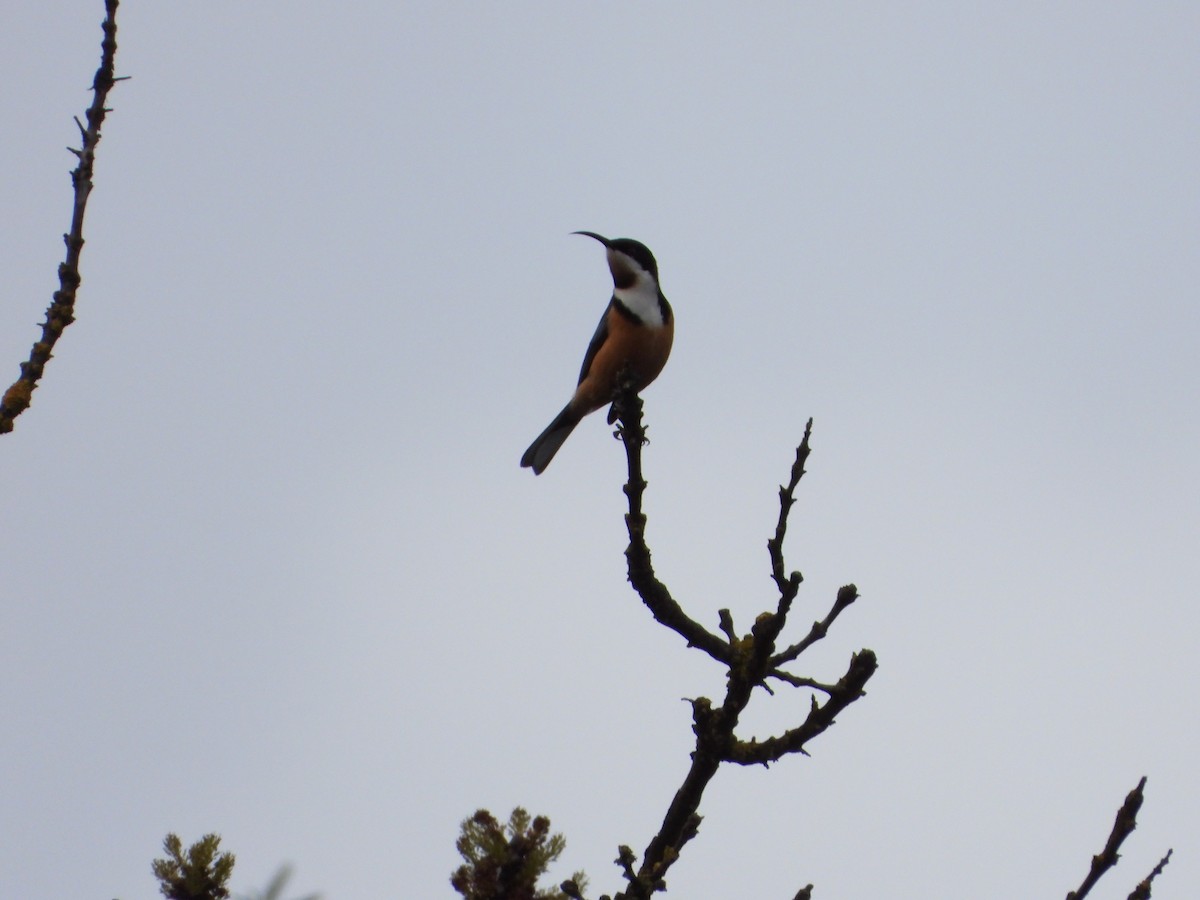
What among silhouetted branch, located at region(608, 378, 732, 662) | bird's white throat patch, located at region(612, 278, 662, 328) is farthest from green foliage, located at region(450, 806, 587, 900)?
bird's white throat patch, located at region(612, 278, 662, 328)

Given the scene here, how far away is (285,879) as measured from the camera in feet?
8.97

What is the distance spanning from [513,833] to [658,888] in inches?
36.6

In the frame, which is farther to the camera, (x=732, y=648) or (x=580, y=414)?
(x=580, y=414)

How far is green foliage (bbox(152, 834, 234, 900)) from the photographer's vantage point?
2846 millimetres

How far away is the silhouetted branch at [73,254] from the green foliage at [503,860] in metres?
1.39

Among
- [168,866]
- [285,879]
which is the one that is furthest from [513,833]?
[168,866]

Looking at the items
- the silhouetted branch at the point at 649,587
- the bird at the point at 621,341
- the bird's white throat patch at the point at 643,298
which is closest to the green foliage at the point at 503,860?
the silhouetted branch at the point at 649,587

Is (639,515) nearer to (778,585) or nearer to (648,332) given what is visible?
(778,585)

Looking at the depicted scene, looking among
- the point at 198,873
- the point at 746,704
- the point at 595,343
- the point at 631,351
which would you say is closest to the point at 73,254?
the point at 198,873

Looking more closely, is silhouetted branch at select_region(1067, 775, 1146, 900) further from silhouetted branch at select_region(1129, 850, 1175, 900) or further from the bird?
the bird

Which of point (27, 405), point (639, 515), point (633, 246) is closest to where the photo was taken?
point (27, 405)

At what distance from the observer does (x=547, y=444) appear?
9.52m

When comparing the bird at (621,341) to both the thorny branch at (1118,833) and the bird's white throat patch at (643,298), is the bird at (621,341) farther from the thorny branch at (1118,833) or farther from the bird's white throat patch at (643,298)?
the thorny branch at (1118,833)

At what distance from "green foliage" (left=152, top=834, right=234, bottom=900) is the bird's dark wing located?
6.22m
